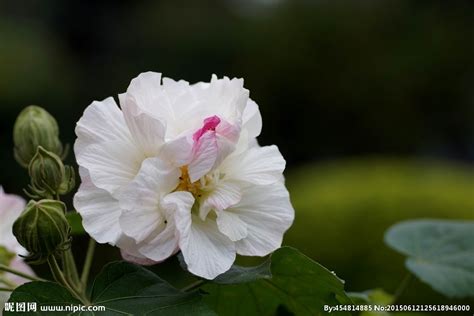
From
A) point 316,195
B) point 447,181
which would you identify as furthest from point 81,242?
point 447,181

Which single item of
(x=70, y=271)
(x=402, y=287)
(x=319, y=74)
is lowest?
(x=319, y=74)

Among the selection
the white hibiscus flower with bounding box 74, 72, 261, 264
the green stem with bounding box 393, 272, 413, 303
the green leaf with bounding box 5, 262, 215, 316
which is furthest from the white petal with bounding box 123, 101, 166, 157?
the green stem with bounding box 393, 272, 413, 303

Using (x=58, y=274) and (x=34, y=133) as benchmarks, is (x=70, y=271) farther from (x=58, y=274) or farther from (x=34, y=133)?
(x=34, y=133)

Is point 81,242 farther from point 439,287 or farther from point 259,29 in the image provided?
point 439,287

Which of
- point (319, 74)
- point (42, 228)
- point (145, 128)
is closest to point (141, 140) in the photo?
point (145, 128)

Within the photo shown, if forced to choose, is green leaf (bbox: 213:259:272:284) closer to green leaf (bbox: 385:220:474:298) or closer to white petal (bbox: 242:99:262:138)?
white petal (bbox: 242:99:262:138)

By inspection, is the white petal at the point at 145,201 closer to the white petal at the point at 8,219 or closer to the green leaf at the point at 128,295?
the green leaf at the point at 128,295

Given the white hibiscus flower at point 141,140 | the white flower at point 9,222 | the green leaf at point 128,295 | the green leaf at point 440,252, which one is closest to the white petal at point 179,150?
the white hibiscus flower at point 141,140
